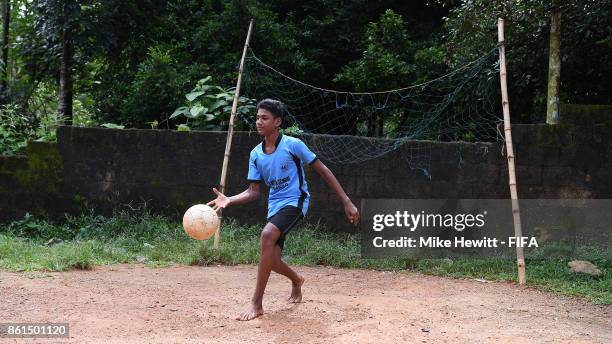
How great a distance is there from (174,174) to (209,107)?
1.04 metres

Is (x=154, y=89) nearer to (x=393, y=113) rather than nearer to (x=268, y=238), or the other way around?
(x=393, y=113)

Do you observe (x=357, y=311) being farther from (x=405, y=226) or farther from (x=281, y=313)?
(x=405, y=226)

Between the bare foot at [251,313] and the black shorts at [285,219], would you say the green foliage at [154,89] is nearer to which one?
the black shorts at [285,219]

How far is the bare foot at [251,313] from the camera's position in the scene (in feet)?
16.3

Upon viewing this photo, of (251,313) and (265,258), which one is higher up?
(265,258)

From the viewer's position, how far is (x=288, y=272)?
17.3 feet

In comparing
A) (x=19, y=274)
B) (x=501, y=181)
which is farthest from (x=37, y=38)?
(x=501, y=181)

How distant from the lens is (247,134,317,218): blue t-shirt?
16.8 feet

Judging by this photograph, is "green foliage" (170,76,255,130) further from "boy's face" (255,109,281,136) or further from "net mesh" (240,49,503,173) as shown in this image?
"boy's face" (255,109,281,136)

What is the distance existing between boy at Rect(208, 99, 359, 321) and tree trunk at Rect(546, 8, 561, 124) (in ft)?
12.6

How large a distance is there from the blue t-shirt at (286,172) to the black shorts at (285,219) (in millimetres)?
35

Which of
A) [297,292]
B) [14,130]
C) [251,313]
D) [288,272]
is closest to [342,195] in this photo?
[288,272]

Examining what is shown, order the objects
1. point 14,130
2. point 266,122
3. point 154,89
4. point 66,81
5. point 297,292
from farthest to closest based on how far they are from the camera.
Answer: point 66,81 < point 154,89 < point 14,130 < point 297,292 < point 266,122

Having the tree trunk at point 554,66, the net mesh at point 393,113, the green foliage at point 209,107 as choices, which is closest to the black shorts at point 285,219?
the net mesh at point 393,113
